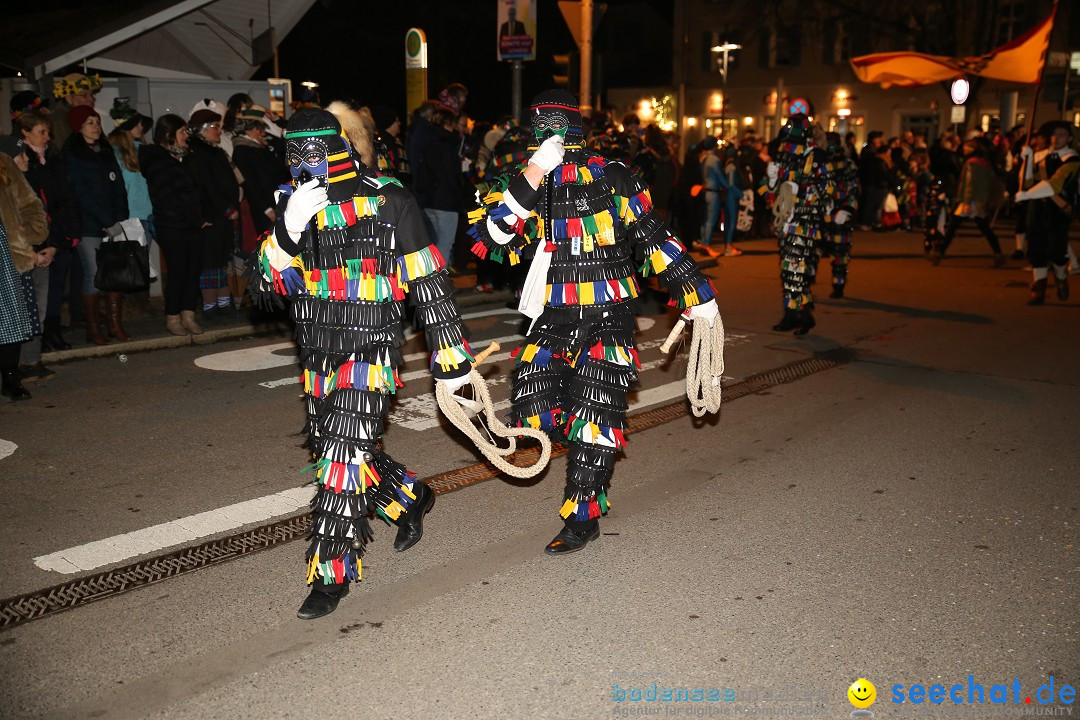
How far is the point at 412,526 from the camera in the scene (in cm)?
461

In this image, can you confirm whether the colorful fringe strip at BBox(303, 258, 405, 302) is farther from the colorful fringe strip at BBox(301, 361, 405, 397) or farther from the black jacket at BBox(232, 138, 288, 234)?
the black jacket at BBox(232, 138, 288, 234)

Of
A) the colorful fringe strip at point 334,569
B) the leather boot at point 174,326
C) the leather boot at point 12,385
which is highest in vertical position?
the leather boot at point 174,326

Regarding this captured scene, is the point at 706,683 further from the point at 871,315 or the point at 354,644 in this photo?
the point at 871,315

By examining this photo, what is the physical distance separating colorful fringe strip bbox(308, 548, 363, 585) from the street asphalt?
153 millimetres

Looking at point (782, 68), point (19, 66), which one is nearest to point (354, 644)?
point (19, 66)

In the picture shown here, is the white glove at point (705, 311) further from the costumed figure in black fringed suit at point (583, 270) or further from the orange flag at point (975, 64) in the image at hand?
the orange flag at point (975, 64)

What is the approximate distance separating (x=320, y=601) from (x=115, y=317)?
5.65m

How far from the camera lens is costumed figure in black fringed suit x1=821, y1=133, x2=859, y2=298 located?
922cm

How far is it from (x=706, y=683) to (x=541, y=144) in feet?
7.78

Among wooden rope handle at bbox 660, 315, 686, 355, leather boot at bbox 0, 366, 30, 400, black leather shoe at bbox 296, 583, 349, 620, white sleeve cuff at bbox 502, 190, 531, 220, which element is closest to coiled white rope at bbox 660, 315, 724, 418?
wooden rope handle at bbox 660, 315, 686, 355

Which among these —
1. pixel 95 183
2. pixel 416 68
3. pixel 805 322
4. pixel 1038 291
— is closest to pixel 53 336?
pixel 95 183

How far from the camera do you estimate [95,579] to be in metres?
4.21

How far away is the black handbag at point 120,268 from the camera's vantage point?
8.17m

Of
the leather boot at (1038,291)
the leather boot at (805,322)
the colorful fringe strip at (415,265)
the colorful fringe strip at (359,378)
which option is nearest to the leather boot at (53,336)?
A: the colorful fringe strip at (359,378)
